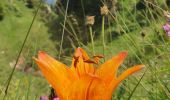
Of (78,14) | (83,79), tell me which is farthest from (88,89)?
(78,14)

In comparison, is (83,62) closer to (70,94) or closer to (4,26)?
(70,94)

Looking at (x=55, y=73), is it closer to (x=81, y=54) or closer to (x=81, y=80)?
(x=81, y=80)

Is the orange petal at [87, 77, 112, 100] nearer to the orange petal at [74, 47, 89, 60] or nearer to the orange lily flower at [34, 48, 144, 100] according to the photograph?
the orange lily flower at [34, 48, 144, 100]

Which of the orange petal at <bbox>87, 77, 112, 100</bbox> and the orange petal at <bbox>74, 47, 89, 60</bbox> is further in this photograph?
the orange petal at <bbox>74, 47, 89, 60</bbox>

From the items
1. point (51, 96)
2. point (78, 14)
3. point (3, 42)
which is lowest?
point (3, 42)

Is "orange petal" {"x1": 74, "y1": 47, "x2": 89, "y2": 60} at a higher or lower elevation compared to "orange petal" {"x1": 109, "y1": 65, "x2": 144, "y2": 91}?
lower

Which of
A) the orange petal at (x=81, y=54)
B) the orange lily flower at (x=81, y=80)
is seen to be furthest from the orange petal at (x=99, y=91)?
the orange petal at (x=81, y=54)

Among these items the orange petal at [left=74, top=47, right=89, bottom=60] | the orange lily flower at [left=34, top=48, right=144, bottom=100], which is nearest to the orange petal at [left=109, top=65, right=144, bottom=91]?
the orange lily flower at [left=34, top=48, right=144, bottom=100]

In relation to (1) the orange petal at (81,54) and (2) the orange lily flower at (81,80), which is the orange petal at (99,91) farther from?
(1) the orange petal at (81,54)

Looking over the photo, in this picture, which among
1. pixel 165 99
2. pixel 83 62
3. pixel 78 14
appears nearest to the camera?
pixel 83 62
